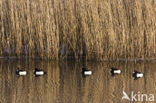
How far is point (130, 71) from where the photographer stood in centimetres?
1102

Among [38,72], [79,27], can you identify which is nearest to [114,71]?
[38,72]

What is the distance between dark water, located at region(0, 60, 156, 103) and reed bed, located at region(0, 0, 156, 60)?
1.41 ft

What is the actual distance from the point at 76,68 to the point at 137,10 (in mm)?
2266

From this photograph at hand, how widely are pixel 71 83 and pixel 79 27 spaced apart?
2755 mm

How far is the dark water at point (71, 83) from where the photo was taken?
28.3 ft

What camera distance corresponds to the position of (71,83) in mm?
9781

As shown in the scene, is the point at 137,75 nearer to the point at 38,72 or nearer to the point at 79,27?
the point at 38,72

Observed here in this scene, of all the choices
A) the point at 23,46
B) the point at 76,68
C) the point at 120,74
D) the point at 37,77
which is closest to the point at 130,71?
the point at 120,74

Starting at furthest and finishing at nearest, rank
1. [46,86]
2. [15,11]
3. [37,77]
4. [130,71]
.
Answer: [15,11] → [130,71] → [37,77] → [46,86]

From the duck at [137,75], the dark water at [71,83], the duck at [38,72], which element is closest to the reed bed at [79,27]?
the dark water at [71,83]

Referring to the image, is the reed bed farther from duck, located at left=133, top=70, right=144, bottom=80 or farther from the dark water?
duck, located at left=133, top=70, right=144, bottom=80

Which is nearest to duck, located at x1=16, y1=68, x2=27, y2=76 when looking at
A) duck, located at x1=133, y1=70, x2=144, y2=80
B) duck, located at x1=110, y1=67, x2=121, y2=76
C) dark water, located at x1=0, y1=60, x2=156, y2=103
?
dark water, located at x1=0, y1=60, x2=156, y2=103

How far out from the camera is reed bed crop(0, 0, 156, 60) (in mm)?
12023

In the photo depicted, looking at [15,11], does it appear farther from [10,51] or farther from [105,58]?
[105,58]
